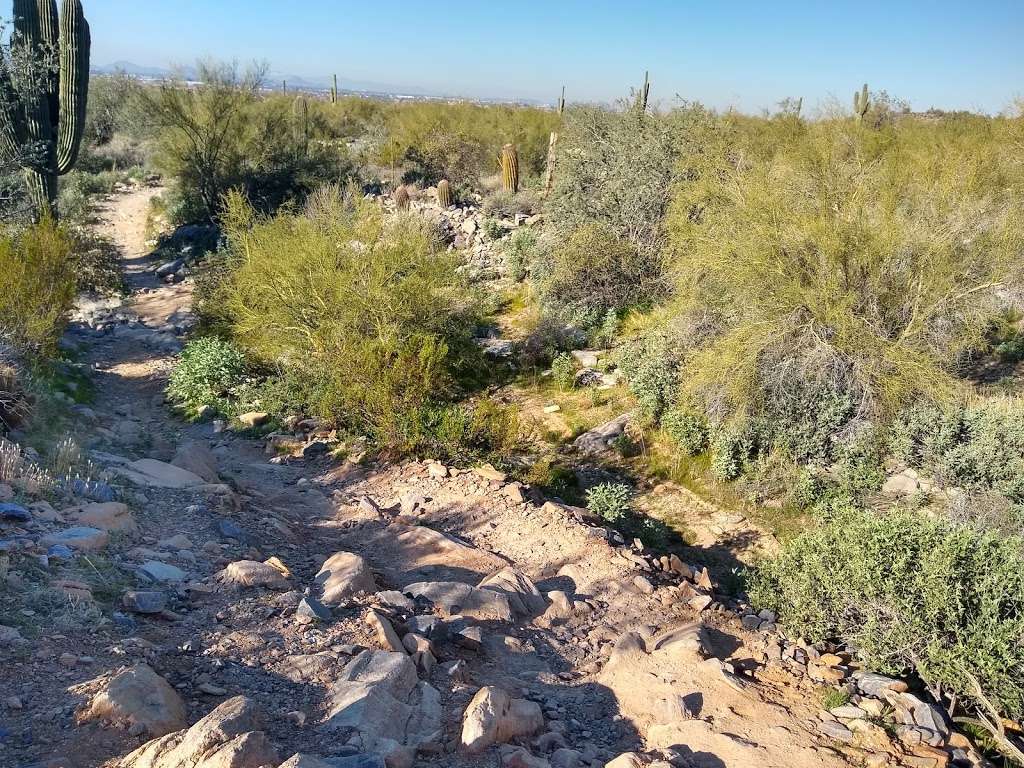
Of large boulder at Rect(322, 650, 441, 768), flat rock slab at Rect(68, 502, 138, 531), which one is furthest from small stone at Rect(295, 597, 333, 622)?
flat rock slab at Rect(68, 502, 138, 531)

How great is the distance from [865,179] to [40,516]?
9525 mm

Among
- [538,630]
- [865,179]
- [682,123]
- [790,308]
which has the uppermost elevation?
[682,123]

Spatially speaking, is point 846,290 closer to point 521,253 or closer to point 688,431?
point 688,431

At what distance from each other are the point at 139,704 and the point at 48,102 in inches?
563

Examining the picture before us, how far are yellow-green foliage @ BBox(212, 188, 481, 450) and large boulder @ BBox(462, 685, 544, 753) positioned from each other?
5440mm

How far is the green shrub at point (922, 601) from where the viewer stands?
424 cm

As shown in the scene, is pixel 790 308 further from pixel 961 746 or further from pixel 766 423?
pixel 961 746

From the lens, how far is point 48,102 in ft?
45.3

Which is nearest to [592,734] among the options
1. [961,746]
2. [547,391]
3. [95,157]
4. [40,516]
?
[961,746]

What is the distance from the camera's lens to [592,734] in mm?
3965

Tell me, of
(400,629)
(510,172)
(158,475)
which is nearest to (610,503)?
(400,629)

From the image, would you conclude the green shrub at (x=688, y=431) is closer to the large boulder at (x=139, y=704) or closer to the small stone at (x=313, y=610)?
the small stone at (x=313, y=610)

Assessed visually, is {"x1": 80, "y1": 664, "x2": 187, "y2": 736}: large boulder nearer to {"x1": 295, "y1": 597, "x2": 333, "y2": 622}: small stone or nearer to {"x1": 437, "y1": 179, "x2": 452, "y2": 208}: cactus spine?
{"x1": 295, "y1": 597, "x2": 333, "y2": 622}: small stone

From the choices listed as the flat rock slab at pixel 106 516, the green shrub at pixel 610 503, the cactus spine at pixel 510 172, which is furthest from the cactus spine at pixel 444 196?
the flat rock slab at pixel 106 516
